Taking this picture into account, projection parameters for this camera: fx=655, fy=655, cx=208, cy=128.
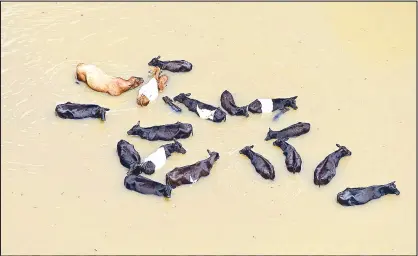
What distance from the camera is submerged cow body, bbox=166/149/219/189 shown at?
24.6 ft

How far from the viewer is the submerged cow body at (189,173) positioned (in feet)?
24.6

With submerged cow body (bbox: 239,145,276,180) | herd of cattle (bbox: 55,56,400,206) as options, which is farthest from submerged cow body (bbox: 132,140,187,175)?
submerged cow body (bbox: 239,145,276,180)

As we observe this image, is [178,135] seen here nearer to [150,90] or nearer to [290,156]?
[150,90]

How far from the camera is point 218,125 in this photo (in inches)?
330

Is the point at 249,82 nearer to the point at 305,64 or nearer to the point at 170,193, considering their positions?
the point at 305,64

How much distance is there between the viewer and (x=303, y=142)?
8195 millimetres

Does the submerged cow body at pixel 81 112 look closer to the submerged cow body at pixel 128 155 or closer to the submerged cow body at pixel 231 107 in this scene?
the submerged cow body at pixel 128 155

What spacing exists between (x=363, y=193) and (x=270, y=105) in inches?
70.6

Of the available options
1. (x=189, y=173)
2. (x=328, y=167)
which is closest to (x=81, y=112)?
(x=189, y=173)

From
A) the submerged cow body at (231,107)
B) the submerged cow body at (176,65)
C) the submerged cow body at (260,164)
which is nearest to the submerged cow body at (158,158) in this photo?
the submerged cow body at (260,164)

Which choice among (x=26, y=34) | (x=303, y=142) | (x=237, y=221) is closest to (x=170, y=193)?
(x=237, y=221)

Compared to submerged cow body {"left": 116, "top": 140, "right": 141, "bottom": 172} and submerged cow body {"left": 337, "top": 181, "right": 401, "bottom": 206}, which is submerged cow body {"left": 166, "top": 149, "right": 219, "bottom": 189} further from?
submerged cow body {"left": 337, "top": 181, "right": 401, "bottom": 206}

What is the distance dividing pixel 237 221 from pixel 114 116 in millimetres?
2336

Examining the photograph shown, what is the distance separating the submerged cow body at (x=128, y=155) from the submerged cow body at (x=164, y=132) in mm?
278
